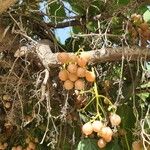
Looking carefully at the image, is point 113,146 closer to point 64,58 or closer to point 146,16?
point 64,58

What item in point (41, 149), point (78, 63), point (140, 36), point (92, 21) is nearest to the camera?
point (78, 63)

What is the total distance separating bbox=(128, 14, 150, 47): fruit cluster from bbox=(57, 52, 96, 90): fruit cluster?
Answer: 0.18m

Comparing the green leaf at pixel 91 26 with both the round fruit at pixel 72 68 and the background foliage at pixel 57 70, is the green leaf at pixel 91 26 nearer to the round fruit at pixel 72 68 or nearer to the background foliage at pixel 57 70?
the background foliage at pixel 57 70

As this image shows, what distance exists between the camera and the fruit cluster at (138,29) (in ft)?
4.29

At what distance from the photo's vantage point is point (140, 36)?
1.29 metres

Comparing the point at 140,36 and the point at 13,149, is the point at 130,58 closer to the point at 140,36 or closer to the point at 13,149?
the point at 140,36

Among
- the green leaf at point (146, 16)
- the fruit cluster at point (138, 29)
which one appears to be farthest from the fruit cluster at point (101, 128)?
the green leaf at point (146, 16)

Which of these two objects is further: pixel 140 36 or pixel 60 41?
pixel 60 41

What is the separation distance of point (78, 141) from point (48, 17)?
1.13ft

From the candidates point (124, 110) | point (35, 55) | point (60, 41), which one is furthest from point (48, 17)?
point (124, 110)

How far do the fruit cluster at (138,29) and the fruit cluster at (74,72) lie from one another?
0.18 metres

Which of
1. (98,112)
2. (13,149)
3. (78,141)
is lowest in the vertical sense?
(13,149)

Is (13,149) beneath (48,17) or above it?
beneath

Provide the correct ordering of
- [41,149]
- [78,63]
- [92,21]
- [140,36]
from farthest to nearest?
[41,149]
[92,21]
[140,36]
[78,63]
